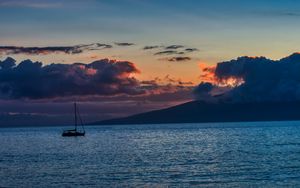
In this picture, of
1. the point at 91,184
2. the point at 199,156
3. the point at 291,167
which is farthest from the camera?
the point at 199,156

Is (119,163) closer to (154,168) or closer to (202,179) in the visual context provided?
(154,168)

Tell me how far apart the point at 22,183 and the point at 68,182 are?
5378 millimetres

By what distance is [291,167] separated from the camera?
76.8 metres

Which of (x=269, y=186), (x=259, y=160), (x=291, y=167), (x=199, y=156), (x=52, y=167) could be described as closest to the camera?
A: (x=269, y=186)

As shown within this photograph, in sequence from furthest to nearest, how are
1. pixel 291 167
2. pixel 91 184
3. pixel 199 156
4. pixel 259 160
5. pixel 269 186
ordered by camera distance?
pixel 199 156
pixel 259 160
pixel 291 167
pixel 91 184
pixel 269 186

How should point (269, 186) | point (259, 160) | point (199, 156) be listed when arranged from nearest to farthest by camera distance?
point (269, 186) → point (259, 160) → point (199, 156)

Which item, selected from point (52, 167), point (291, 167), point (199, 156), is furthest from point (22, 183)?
point (199, 156)

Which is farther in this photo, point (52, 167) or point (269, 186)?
point (52, 167)

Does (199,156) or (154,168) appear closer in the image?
(154,168)

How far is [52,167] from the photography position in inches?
3354

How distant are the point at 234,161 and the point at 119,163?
18.4m

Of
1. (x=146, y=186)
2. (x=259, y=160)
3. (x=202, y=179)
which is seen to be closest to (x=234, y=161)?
(x=259, y=160)

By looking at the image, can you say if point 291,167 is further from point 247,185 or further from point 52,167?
point 52,167

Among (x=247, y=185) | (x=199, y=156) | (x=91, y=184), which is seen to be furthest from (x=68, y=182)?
(x=199, y=156)
